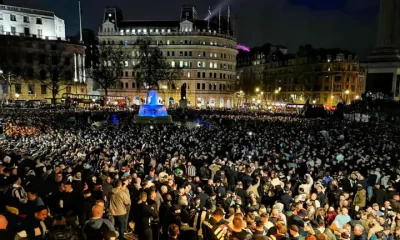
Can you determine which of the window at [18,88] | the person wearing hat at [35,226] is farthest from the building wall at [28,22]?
the person wearing hat at [35,226]

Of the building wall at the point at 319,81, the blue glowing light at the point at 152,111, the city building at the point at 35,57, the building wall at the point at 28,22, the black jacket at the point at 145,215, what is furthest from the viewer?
the building wall at the point at 319,81

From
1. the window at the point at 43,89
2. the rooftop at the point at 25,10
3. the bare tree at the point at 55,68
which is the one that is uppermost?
the rooftop at the point at 25,10

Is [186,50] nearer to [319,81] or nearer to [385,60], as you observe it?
[319,81]

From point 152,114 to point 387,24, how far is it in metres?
30.8

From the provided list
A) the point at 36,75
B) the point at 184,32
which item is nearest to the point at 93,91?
the point at 36,75

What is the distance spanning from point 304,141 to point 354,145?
124 inches

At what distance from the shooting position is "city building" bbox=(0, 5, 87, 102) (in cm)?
7306

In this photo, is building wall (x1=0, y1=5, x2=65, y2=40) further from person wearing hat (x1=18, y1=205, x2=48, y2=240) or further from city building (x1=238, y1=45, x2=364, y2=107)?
person wearing hat (x1=18, y1=205, x2=48, y2=240)

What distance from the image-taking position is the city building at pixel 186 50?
98500 millimetres

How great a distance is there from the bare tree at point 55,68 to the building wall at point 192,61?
21107 millimetres

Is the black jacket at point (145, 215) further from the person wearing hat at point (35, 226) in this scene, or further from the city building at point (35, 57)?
the city building at point (35, 57)

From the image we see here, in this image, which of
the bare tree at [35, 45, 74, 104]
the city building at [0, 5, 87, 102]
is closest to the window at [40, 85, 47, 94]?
the city building at [0, 5, 87, 102]

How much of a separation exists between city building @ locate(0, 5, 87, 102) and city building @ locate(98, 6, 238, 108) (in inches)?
653

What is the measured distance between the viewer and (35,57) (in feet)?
255
